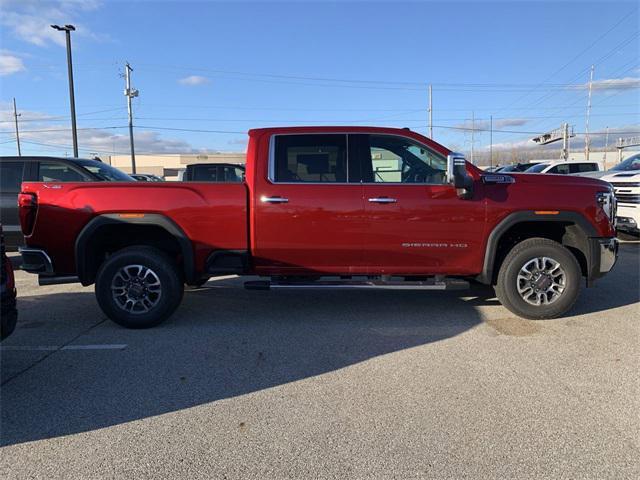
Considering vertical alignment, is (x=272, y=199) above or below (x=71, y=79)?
below

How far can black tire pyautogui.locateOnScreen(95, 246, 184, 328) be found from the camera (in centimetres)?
499

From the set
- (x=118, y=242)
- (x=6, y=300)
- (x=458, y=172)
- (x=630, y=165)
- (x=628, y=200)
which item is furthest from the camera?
(x=630, y=165)

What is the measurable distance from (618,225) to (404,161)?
728 cm

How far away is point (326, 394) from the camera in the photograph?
354cm

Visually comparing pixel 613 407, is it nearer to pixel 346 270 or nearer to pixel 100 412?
pixel 346 270

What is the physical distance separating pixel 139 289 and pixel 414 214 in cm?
304

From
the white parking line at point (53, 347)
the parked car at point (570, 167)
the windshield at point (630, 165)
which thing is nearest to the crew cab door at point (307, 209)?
the white parking line at point (53, 347)

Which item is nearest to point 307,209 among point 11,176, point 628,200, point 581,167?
point 11,176

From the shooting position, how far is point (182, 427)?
10.2ft

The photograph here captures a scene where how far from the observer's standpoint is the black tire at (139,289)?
499cm

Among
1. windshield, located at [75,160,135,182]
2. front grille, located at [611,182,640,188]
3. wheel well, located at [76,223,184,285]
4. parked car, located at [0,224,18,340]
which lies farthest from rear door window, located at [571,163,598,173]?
parked car, located at [0,224,18,340]

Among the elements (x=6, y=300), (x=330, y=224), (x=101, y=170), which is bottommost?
(x=6, y=300)

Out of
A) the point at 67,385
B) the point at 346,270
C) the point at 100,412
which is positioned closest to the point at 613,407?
the point at 346,270

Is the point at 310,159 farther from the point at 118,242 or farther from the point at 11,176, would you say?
the point at 11,176
